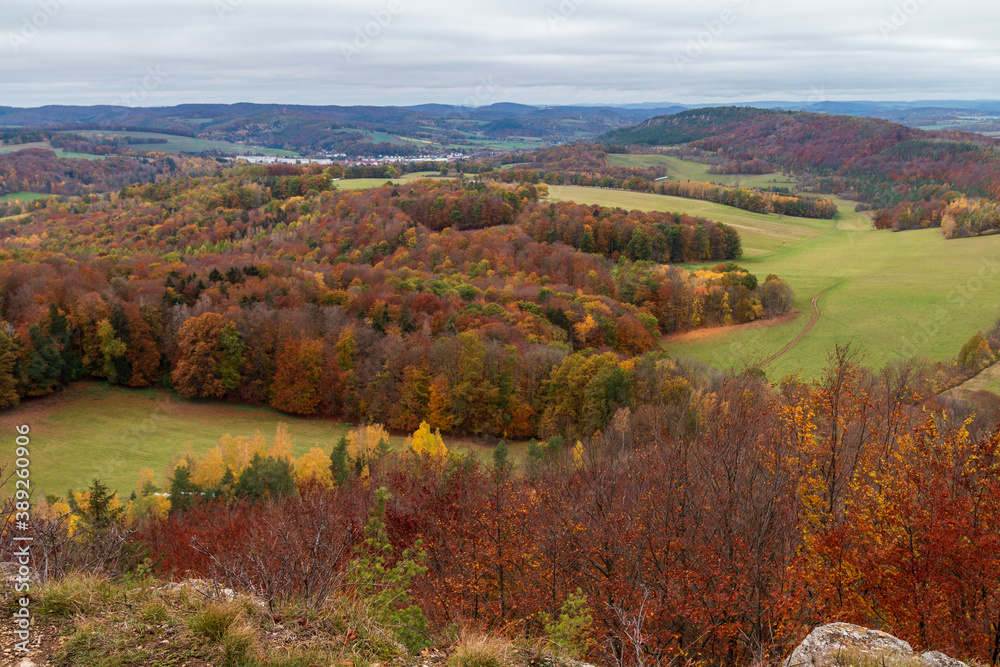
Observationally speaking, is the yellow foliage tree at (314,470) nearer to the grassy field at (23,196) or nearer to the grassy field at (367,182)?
the grassy field at (367,182)

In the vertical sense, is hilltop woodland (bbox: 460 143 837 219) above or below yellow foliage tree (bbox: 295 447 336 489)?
above

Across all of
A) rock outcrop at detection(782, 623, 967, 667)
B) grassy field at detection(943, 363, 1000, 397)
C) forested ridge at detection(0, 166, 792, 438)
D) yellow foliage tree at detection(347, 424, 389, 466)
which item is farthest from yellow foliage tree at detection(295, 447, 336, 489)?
grassy field at detection(943, 363, 1000, 397)

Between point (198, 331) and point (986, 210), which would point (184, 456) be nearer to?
point (198, 331)

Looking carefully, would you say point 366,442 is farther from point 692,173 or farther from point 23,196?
point 692,173

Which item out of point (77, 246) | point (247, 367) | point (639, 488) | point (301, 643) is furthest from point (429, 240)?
point (301, 643)

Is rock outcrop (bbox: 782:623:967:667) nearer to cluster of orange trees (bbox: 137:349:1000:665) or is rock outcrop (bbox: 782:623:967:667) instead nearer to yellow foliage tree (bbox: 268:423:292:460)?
cluster of orange trees (bbox: 137:349:1000:665)

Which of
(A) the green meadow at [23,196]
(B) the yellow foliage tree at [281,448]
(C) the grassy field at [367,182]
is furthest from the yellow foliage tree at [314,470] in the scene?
(A) the green meadow at [23,196]
